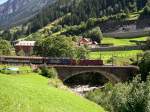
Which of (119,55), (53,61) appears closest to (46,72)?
(53,61)

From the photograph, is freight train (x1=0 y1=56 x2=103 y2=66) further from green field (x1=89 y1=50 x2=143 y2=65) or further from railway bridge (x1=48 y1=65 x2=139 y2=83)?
green field (x1=89 y1=50 x2=143 y2=65)

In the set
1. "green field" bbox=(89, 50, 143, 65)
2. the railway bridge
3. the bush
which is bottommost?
the railway bridge

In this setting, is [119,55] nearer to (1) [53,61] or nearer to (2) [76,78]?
(2) [76,78]

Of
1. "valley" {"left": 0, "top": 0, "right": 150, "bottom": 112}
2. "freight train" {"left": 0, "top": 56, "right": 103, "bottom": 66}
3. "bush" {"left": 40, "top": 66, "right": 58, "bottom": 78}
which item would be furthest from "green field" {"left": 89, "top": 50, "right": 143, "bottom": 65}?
"bush" {"left": 40, "top": 66, "right": 58, "bottom": 78}

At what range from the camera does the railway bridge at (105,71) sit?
115 m

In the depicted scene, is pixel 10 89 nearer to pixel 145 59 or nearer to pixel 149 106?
pixel 149 106

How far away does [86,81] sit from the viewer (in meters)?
131

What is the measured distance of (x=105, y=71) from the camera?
117375 mm

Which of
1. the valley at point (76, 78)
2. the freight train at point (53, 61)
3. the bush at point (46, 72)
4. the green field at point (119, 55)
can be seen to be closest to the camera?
the valley at point (76, 78)

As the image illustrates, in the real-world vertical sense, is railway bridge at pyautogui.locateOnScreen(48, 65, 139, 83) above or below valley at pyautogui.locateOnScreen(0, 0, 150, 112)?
below

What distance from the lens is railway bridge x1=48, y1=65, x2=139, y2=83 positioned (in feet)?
378

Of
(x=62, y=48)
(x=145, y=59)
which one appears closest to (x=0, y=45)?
(x=62, y=48)

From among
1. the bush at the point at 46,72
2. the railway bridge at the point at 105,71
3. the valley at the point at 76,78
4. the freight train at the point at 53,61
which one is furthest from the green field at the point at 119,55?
the bush at the point at 46,72

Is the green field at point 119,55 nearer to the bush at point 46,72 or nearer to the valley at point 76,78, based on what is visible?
the valley at point 76,78
